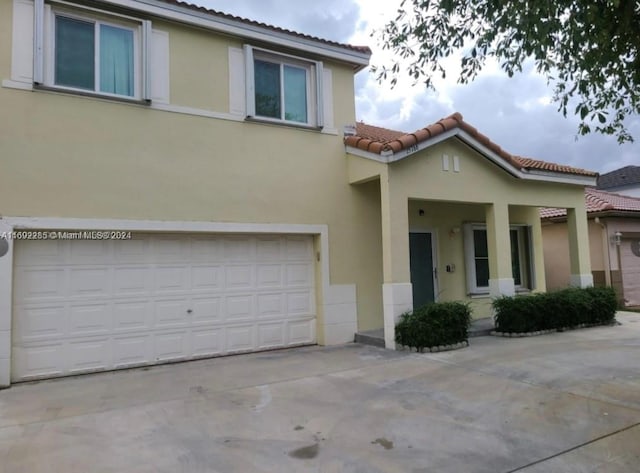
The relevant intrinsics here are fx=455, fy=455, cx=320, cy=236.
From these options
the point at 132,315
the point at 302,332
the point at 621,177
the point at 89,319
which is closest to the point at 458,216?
the point at 302,332

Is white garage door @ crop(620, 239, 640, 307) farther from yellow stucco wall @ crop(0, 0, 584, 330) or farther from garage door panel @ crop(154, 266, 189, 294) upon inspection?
garage door panel @ crop(154, 266, 189, 294)

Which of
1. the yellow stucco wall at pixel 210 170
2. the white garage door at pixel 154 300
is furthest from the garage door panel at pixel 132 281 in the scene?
the yellow stucco wall at pixel 210 170

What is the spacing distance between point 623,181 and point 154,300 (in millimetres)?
34090

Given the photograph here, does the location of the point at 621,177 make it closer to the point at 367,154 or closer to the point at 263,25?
the point at 367,154

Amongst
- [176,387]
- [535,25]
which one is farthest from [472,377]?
[535,25]

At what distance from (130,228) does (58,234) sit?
1.04 m

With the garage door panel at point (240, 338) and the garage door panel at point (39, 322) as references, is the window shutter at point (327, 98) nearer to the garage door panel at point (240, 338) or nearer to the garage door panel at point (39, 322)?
the garage door panel at point (240, 338)

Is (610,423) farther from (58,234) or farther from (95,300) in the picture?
(58,234)

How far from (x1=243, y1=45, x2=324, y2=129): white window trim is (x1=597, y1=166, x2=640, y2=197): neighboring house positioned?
29926 mm

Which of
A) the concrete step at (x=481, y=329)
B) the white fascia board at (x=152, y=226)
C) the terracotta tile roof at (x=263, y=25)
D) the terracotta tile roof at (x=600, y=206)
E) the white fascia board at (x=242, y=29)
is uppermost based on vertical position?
the terracotta tile roof at (x=263, y=25)

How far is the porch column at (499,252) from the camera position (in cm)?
1008

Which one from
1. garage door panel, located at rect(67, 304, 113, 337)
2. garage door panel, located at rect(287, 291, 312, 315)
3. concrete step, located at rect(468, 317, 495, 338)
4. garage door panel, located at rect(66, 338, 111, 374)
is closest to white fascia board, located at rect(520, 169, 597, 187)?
concrete step, located at rect(468, 317, 495, 338)

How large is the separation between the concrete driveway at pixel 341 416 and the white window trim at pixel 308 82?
464cm

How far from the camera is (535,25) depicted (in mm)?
5145
